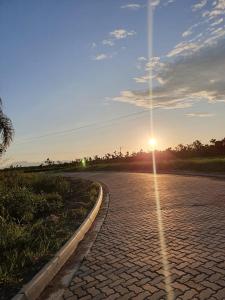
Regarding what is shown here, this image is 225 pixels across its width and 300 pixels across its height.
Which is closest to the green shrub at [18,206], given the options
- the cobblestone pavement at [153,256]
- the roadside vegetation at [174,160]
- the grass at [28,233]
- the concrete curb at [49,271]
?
the grass at [28,233]

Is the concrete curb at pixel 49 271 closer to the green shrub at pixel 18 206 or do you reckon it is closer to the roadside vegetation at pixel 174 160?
the green shrub at pixel 18 206

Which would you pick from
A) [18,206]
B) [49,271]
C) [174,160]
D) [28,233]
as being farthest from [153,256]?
[174,160]

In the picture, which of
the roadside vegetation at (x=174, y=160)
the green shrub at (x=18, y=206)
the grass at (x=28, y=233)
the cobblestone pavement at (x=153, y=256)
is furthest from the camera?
the roadside vegetation at (x=174, y=160)

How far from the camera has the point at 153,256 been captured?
6.40 metres

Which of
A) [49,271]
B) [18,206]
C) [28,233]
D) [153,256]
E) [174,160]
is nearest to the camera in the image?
[49,271]

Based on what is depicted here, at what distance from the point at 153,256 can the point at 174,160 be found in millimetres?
27160

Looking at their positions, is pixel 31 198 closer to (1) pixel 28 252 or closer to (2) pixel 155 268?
(1) pixel 28 252

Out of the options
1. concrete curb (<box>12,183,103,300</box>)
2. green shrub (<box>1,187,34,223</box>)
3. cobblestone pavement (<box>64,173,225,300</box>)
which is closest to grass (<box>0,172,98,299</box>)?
green shrub (<box>1,187,34,223</box>)

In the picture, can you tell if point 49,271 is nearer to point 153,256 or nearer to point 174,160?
point 153,256

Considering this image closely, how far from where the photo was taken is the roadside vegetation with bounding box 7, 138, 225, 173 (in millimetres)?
25281

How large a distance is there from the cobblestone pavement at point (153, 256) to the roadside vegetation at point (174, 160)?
42.4 ft

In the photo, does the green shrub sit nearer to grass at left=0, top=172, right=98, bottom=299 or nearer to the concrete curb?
grass at left=0, top=172, right=98, bottom=299

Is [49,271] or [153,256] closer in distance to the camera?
[49,271]

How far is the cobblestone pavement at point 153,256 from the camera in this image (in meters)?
4.94
